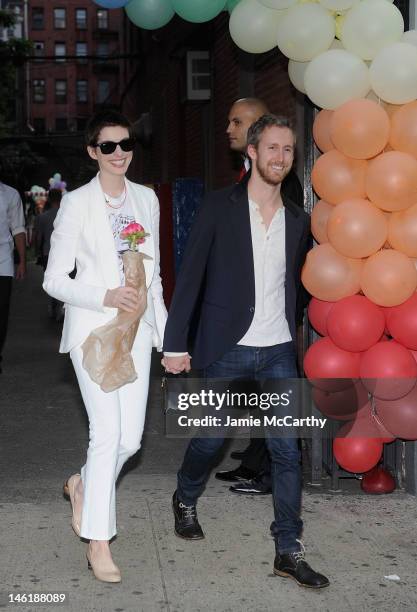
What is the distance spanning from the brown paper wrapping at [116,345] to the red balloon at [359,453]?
1532 mm

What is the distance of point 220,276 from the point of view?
4695mm

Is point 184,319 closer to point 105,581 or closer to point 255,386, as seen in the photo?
point 255,386

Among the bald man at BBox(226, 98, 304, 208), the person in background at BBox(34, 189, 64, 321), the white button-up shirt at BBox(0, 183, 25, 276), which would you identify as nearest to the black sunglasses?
the bald man at BBox(226, 98, 304, 208)

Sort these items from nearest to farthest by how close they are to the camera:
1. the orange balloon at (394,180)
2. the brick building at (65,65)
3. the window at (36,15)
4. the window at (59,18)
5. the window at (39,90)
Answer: the orange balloon at (394,180) → the brick building at (65,65) → the window at (59,18) → the window at (36,15) → the window at (39,90)

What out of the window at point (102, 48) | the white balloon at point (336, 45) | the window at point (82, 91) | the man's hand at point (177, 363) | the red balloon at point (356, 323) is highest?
the window at point (102, 48)

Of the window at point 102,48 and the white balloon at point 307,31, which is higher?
the window at point 102,48

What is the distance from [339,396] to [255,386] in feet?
2.38

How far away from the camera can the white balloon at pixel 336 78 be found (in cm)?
509

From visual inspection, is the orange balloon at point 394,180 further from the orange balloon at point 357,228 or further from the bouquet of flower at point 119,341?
the bouquet of flower at point 119,341

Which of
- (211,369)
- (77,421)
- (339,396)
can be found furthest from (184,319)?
(77,421)

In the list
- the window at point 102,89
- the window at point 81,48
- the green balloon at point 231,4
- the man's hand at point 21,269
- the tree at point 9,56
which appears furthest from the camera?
the window at point 81,48

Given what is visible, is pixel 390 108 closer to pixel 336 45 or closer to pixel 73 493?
pixel 336 45

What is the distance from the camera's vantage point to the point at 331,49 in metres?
5.36

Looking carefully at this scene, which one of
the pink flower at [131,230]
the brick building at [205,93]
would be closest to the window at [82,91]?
the brick building at [205,93]
